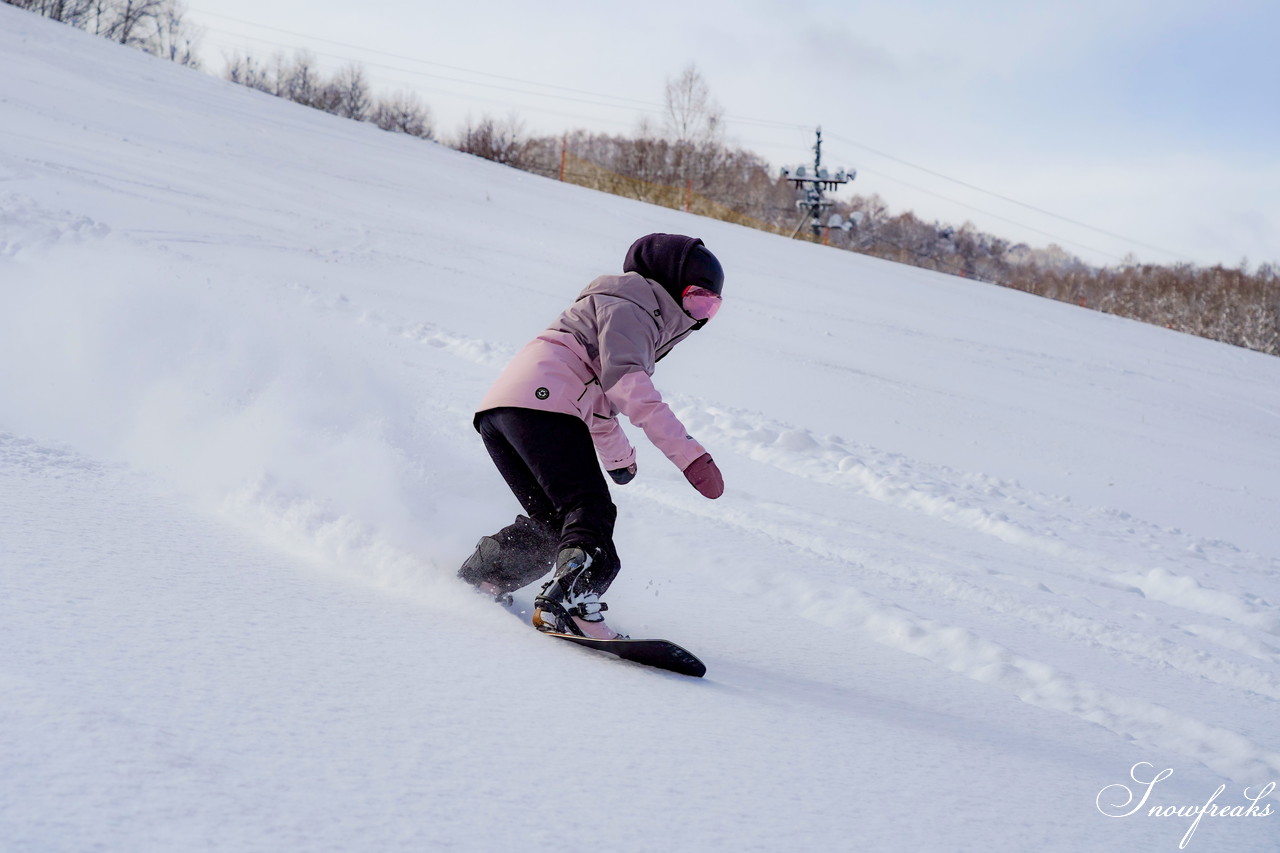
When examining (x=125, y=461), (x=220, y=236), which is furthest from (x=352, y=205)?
(x=125, y=461)

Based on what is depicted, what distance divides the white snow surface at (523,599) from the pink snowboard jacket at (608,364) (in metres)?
0.61

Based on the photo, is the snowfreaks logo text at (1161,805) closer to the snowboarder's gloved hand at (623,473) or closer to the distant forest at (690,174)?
the snowboarder's gloved hand at (623,473)

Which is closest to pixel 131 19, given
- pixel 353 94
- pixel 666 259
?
pixel 353 94

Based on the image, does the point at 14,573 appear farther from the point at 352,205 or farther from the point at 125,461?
the point at 352,205

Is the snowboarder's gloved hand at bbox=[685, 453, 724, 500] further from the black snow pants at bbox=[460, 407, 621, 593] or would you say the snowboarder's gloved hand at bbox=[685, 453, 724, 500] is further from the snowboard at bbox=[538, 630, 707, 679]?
the snowboard at bbox=[538, 630, 707, 679]

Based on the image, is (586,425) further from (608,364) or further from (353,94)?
(353,94)

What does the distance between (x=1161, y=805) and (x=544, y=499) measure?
1.72m

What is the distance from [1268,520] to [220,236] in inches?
343

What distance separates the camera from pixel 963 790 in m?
1.93

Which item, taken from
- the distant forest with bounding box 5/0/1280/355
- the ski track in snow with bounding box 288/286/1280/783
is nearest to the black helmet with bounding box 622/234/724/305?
the ski track in snow with bounding box 288/286/1280/783

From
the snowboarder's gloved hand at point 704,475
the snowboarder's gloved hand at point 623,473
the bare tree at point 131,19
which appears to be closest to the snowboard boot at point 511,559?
the snowboarder's gloved hand at point 623,473

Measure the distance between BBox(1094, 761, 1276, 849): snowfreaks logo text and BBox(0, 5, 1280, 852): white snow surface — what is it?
0.01 metres

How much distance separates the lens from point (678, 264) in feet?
8.83

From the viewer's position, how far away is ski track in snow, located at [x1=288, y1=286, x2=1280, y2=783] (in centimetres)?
276
